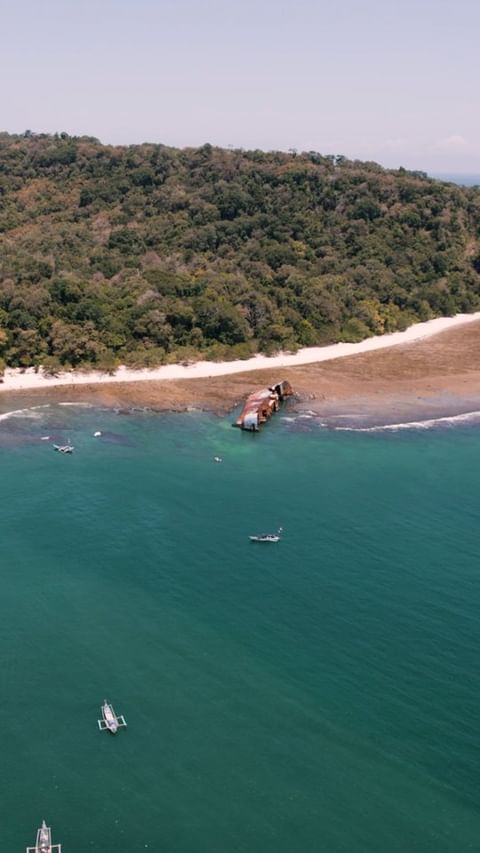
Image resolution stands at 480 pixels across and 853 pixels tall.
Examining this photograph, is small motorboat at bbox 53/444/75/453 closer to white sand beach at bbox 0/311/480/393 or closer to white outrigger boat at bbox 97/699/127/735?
white sand beach at bbox 0/311/480/393

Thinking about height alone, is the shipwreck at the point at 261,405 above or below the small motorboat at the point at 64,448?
above

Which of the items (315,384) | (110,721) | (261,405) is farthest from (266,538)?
(315,384)

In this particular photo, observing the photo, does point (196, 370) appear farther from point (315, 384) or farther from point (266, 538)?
point (266, 538)

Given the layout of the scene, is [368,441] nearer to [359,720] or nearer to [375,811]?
[359,720]

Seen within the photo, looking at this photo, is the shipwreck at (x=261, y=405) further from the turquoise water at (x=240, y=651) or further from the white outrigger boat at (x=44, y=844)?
the white outrigger boat at (x=44, y=844)

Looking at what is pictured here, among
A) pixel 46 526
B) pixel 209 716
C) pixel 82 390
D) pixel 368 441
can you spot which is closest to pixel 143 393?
pixel 82 390

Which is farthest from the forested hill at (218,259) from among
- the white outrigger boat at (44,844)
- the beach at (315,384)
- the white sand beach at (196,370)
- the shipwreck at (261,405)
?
the white outrigger boat at (44,844)
